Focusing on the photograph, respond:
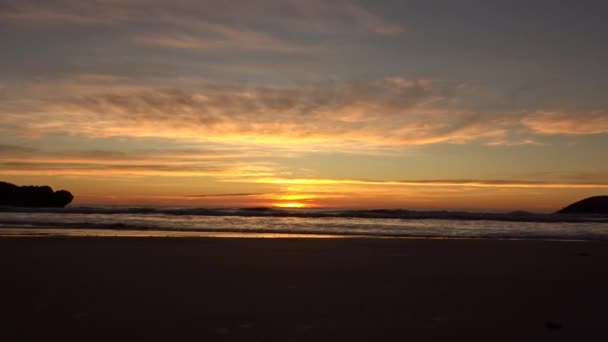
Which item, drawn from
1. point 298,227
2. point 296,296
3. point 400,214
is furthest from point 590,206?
point 296,296

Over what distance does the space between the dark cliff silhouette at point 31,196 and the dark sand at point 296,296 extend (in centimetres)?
6122

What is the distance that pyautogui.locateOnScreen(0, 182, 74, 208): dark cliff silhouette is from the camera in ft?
220

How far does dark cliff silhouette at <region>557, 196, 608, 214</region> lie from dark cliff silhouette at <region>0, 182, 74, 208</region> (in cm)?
6101

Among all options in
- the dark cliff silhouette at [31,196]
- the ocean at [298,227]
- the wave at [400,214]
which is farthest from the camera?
the dark cliff silhouette at [31,196]

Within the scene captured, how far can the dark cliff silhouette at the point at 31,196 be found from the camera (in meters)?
67.0

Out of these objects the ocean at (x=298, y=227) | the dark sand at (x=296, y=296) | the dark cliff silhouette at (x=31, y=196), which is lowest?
the dark sand at (x=296, y=296)

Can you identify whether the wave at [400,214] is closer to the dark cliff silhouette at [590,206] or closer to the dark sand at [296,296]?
the dark cliff silhouette at [590,206]

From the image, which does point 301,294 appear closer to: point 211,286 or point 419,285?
point 211,286

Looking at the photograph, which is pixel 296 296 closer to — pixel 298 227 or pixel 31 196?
pixel 298 227

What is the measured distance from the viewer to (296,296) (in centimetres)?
754

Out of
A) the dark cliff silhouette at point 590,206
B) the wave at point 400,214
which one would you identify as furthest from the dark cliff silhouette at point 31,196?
the dark cliff silhouette at point 590,206

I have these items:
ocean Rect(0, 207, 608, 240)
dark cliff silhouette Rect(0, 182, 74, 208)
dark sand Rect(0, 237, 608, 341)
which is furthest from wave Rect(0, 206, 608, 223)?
dark sand Rect(0, 237, 608, 341)

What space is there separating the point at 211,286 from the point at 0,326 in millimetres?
3065

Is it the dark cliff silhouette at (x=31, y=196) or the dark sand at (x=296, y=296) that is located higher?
the dark cliff silhouette at (x=31, y=196)
